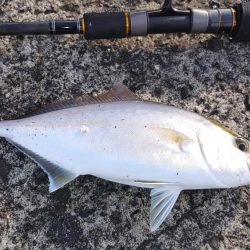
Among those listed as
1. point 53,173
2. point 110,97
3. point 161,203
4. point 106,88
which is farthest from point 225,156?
point 53,173

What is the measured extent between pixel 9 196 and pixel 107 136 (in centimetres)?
62

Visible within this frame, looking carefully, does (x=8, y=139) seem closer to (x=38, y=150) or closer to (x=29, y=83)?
(x=38, y=150)

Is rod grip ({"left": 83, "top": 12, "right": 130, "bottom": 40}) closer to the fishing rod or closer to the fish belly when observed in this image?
the fishing rod

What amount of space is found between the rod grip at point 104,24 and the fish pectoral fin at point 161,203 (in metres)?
0.86

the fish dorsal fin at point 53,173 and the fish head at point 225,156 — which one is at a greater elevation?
the fish head at point 225,156

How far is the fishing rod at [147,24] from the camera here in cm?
230

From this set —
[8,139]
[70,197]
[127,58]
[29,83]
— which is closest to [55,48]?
[29,83]

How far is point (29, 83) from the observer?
96.5 inches

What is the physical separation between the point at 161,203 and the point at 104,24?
98 centimetres

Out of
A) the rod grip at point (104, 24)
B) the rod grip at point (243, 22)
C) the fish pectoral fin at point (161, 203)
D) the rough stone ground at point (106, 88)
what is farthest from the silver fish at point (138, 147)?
the rod grip at point (243, 22)

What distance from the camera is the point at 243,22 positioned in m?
2.41

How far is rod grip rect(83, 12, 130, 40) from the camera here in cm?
231

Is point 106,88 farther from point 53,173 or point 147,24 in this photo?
point 53,173

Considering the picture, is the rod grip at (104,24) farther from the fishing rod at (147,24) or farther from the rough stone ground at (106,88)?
the rough stone ground at (106,88)
